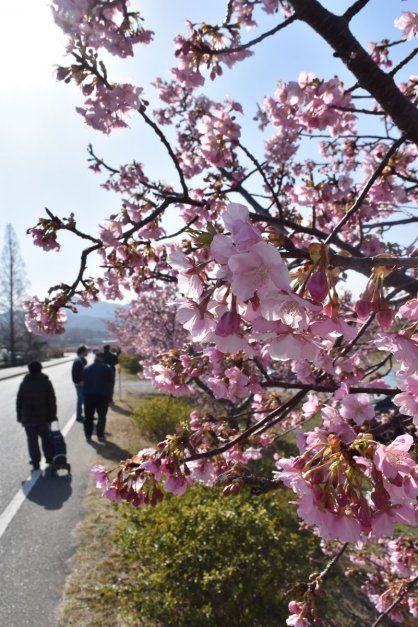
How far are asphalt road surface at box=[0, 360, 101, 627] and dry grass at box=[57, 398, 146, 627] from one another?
10 centimetres

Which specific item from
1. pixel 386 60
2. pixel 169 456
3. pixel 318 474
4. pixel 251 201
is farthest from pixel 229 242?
pixel 386 60

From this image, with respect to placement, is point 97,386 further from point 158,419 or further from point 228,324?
point 228,324

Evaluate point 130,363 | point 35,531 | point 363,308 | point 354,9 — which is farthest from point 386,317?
point 130,363

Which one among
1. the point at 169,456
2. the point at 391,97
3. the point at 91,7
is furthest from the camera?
the point at 91,7

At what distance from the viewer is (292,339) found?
1.03 metres

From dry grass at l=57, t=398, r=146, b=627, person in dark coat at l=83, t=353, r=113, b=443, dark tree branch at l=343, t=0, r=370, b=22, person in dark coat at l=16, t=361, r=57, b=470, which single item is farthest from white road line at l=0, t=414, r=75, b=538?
dark tree branch at l=343, t=0, r=370, b=22

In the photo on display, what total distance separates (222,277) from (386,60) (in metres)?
4.19

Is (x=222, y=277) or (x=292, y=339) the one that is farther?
(x=292, y=339)

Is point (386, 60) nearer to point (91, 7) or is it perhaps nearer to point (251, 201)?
point (251, 201)

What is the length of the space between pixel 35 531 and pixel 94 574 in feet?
3.77

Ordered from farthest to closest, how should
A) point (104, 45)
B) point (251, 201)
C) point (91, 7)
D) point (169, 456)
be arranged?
point (251, 201) → point (104, 45) → point (91, 7) → point (169, 456)

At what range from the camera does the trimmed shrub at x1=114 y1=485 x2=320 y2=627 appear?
3.19 meters

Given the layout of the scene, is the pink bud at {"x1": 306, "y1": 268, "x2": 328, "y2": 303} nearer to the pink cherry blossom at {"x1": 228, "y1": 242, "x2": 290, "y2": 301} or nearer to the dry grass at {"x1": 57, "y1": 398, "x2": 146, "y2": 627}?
the pink cherry blossom at {"x1": 228, "y1": 242, "x2": 290, "y2": 301}

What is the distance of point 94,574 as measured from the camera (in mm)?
4242
